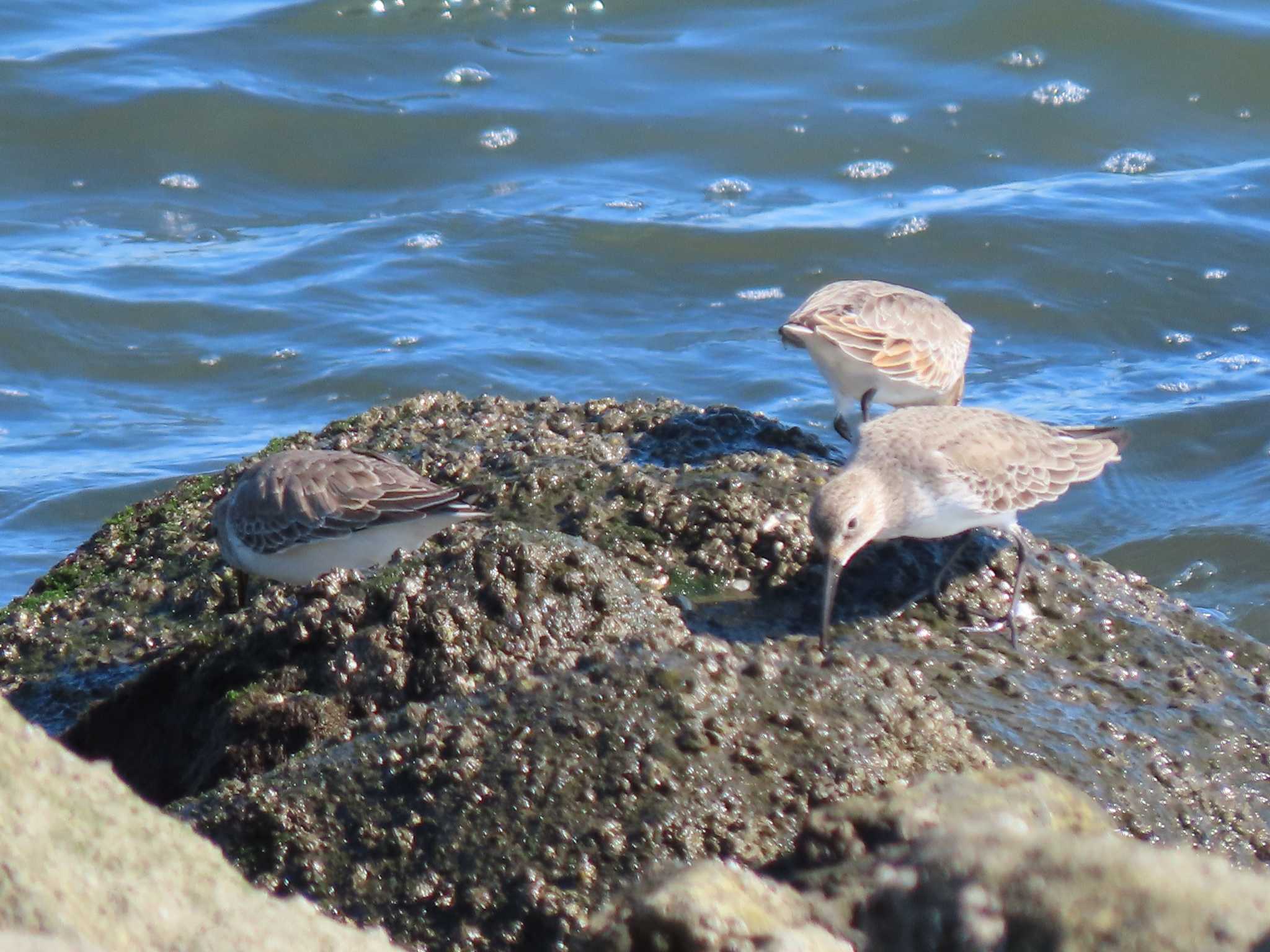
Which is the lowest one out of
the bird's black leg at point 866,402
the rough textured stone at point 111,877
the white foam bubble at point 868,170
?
the white foam bubble at point 868,170

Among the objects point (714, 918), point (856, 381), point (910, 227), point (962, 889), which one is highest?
point (962, 889)

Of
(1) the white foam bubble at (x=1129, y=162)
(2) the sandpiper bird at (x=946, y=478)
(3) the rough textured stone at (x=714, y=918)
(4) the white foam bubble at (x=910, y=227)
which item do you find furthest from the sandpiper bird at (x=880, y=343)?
(1) the white foam bubble at (x=1129, y=162)

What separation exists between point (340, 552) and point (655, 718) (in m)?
3.01

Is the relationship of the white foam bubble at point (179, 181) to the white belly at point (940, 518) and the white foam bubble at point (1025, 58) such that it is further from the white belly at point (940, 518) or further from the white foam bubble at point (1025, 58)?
the white belly at point (940, 518)

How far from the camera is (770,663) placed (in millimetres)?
3500

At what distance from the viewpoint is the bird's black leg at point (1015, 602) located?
15.8 ft

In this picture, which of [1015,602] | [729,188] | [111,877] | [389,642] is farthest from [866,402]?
[729,188]

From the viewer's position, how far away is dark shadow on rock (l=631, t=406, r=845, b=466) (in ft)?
18.4

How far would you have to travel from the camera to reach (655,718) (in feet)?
10.8

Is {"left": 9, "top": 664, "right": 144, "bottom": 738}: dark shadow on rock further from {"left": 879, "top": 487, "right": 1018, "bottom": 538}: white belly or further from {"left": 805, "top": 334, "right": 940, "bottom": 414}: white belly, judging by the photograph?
{"left": 805, "top": 334, "right": 940, "bottom": 414}: white belly

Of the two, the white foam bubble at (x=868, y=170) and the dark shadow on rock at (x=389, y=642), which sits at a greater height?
the dark shadow on rock at (x=389, y=642)

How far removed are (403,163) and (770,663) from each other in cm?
1062

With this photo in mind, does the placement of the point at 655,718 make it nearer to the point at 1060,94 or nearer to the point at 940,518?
the point at 940,518

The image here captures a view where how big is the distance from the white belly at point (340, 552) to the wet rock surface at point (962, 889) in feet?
8.94
